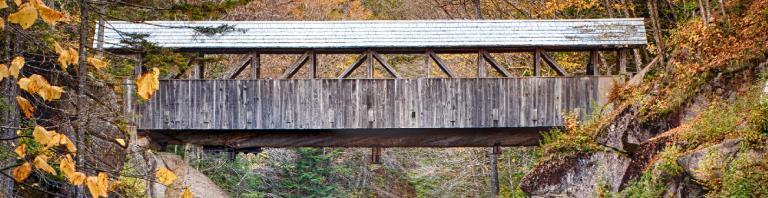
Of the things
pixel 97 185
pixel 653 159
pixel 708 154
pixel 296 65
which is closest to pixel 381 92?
pixel 296 65

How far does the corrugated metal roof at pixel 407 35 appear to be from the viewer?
60.0ft

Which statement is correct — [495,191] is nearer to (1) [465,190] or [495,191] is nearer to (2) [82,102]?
(1) [465,190]

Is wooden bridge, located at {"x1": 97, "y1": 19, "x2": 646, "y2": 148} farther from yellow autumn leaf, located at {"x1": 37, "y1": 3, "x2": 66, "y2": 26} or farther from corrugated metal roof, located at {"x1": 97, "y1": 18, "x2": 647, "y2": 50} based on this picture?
yellow autumn leaf, located at {"x1": 37, "y1": 3, "x2": 66, "y2": 26}

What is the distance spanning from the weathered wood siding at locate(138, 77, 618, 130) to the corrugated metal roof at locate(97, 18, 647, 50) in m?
0.69

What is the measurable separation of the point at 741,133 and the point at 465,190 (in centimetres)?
1752

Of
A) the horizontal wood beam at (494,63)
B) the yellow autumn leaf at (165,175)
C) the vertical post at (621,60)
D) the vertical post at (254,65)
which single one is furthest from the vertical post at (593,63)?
the yellow autumn leaf at (165,175)

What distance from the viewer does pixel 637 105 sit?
15703 millimetres

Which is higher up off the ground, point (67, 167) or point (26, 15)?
point (26, 15)

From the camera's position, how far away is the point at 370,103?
731 inches

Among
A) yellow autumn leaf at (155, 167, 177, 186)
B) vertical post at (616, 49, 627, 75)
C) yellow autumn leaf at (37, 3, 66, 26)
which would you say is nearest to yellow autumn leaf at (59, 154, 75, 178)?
yellow autumn leaf at (37, 3, 66, 26)

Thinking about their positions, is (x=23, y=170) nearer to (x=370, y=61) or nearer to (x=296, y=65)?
(x=296, y=65)

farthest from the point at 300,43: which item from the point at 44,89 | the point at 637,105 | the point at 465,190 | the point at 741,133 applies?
the point at 44,89

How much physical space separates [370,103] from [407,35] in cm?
141

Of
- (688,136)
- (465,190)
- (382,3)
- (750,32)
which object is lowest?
(465,190)
